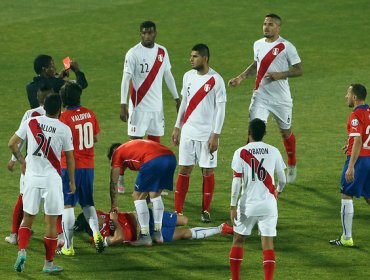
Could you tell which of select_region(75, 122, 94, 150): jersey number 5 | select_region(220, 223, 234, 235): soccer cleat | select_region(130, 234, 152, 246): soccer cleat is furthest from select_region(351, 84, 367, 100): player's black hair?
select_region(75, 122, 94, 150): jersey number 5

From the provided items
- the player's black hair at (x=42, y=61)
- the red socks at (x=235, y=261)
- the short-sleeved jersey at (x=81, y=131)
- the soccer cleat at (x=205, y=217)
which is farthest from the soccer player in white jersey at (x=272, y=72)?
the red socks at (x=235, y=261)

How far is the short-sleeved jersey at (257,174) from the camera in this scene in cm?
1314

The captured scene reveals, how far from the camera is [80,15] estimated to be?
110 feet

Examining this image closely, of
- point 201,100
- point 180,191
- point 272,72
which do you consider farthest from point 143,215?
point 272,72

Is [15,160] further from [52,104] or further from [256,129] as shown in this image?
[256,129]

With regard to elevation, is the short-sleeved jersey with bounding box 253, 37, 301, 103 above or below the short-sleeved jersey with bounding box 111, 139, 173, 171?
above

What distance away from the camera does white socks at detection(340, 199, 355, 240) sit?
15016mm

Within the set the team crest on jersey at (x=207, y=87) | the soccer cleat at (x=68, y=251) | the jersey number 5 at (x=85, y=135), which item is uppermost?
the team crest on jersey at (x=207, y=87)

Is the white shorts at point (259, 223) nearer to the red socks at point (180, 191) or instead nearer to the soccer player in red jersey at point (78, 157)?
the soccer player in red jersey at point (78, 157)

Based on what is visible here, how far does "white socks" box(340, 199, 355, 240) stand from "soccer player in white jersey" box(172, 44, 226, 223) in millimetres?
2245

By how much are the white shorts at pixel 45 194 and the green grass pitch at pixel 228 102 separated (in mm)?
833

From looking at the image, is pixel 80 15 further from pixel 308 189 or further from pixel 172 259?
pixel 172 259

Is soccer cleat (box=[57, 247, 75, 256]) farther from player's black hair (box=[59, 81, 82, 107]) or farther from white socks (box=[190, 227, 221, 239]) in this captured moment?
player's black hair (box=[59, 81, 82, 107])

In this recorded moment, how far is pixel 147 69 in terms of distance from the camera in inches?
709
